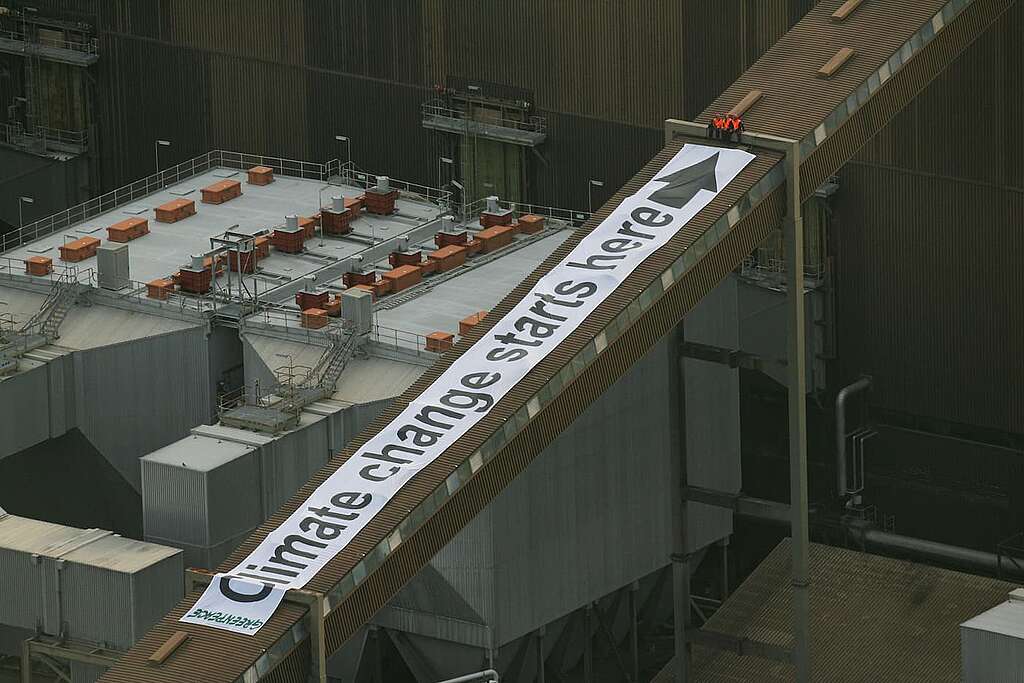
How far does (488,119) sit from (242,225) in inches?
562

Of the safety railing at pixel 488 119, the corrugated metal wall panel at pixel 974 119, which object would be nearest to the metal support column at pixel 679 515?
the corrugated metal wall panel at pixel 974 119

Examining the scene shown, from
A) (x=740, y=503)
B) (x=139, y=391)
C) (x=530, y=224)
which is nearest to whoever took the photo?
(x=740, y=503)

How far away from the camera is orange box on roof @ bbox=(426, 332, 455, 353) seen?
119m

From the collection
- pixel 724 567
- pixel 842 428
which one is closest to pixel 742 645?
pixel 724 567

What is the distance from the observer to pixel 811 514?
430 ft

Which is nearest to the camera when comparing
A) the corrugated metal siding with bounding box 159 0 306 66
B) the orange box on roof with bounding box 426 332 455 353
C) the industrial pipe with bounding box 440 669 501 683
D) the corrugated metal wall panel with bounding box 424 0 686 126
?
the industrial pipe with bounding box 440 669 501 683

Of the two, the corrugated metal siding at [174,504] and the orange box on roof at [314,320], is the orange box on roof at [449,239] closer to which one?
the orange box on roof at [314,320]

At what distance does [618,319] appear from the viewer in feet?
346

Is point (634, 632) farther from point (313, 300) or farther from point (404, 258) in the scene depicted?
point (404, 258)

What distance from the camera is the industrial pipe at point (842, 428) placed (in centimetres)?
13000

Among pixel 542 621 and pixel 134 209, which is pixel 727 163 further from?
pixel 134 209

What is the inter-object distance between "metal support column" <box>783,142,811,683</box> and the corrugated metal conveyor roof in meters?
1.00

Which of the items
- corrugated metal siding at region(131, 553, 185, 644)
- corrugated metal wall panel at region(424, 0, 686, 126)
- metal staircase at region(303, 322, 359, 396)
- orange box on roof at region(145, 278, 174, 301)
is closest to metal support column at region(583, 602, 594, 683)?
metal staircase at region(303, 322, 359, 396)

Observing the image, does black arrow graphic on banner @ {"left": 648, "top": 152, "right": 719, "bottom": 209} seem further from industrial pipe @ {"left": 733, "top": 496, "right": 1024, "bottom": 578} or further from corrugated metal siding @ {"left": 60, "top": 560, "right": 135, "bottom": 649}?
corrugated metal siding @ {"left": 60, "top": 560, "right": 135, "bottom": 649}
